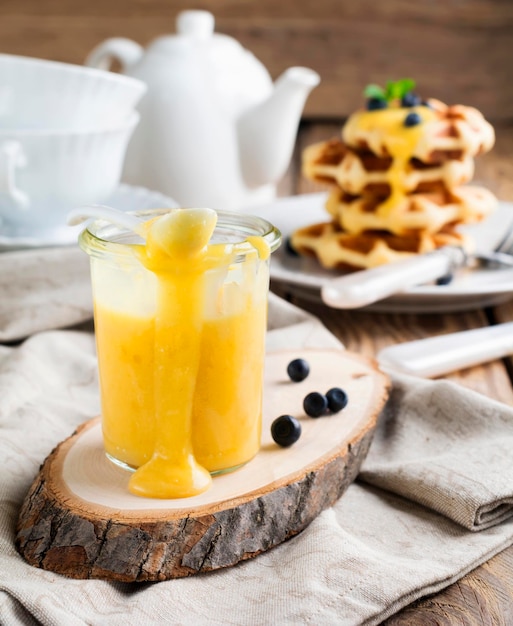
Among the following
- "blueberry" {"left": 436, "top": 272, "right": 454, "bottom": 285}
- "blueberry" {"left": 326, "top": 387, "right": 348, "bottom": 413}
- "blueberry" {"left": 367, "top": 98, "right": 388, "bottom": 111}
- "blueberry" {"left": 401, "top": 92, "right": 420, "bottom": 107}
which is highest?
"blueberry" {"left": 401, "top": 92, "right": 420, "bottom": 107}

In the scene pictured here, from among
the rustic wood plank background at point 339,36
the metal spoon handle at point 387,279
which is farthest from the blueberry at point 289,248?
the rustic wood plank background at point 339,36

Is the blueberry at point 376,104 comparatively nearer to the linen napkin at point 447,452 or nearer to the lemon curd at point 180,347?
the linen napkin at point 447,452

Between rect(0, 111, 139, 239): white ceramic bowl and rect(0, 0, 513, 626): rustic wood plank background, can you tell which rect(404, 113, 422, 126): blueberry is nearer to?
rect(0, 111, 139, 239): white ceramic bowl

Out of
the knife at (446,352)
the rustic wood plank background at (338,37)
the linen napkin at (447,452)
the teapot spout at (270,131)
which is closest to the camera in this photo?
the linen napkin at (447,452)

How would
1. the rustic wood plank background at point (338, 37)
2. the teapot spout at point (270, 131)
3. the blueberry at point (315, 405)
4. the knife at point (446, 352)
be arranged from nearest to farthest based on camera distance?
the blueberry at point (315, 405) < the knife at point (446, 352) < the teapot spout at point (270, 131) < the rustic wood plank background at point (338, 37)

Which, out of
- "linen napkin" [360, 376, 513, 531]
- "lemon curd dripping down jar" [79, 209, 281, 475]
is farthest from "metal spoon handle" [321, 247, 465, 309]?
"lemon curd dripping down jar" [79, 209, 281, 475]

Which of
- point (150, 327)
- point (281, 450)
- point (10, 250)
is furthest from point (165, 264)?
point (10, 250)
